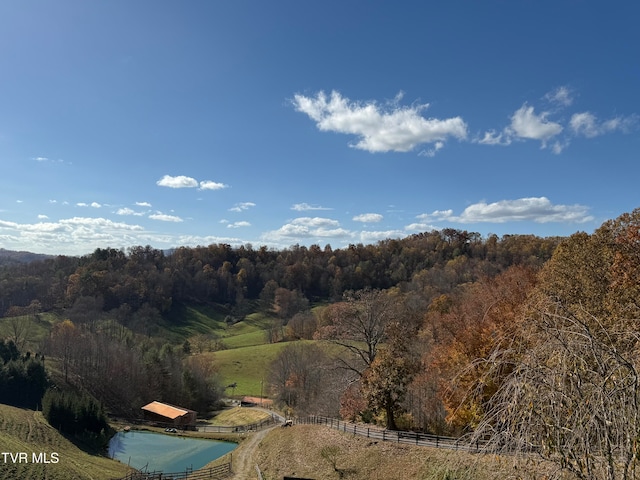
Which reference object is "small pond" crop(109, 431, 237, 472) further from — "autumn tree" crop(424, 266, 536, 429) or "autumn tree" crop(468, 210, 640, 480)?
"autumn tree" crop(468, 210, 640, 480)

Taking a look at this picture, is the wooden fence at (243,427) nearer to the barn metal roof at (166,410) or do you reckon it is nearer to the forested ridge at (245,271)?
the barn metal roof at (166,410)

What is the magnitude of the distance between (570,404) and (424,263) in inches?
5451

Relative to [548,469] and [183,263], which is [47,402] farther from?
[183,263]

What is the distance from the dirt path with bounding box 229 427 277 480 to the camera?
2644 centimetres

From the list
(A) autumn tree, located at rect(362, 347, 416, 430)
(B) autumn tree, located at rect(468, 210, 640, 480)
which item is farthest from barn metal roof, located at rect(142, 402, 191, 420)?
(B) autumn tree, located at rect(468, 210, 640, 480)

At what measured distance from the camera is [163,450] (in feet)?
131

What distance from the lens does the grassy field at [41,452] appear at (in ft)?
81.7

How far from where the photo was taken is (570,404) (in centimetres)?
481

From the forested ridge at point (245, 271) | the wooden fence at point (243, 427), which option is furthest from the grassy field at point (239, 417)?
the forested ridge at point (245, 271)

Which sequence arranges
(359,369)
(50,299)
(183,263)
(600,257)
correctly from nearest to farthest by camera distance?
(600,257) < (359,369) < (50,299) < (183,263)

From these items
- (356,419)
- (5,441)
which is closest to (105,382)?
(5,441)

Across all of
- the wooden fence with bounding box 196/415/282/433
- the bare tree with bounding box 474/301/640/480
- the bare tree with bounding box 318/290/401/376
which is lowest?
the wooden fence with bounding box 196/415/282/433

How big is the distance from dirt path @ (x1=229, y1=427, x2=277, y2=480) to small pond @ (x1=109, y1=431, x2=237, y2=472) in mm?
3976

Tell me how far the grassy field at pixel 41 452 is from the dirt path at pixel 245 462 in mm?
8004
